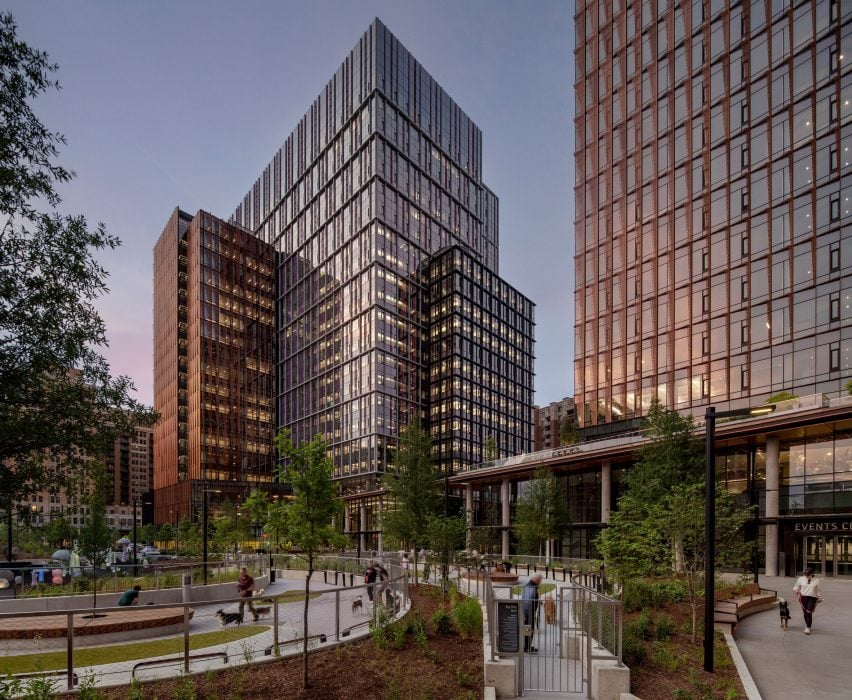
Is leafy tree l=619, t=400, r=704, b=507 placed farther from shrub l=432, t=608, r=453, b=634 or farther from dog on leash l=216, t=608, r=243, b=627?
dog on leash l=216, t=608, r=243, b=627

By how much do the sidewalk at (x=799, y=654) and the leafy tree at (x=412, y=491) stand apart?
22.0 metres

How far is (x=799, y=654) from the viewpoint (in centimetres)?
1353

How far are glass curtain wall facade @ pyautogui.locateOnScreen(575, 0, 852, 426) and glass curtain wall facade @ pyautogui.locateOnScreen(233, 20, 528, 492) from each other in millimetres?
43897

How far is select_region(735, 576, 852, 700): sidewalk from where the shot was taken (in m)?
10.9

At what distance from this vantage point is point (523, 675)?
10344mm

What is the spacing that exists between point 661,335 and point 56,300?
2100 inches

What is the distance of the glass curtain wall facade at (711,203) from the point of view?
1721 inches

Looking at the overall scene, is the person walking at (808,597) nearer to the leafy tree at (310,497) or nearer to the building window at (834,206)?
the leafy tree at (310,497)

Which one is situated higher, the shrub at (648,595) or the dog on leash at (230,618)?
the dog on leash at (230,618)

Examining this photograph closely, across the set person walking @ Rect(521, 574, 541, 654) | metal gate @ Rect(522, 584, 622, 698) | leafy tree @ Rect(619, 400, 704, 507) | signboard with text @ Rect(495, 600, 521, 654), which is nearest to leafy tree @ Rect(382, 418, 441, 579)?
leafy tree @ Rect(619, 400, 704, 507)

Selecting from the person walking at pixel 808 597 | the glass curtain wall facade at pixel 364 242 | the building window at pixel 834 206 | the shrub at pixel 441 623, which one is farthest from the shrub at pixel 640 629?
the glass curtain wall facade at pixel 364 242

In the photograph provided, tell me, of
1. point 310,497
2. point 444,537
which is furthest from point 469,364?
point 310,497

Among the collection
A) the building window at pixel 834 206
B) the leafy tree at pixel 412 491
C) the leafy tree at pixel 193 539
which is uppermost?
the building window at pixel 834 206

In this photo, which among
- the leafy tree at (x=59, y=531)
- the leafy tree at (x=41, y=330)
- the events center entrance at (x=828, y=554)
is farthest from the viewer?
the leafy tree at (x=59, y=531)
